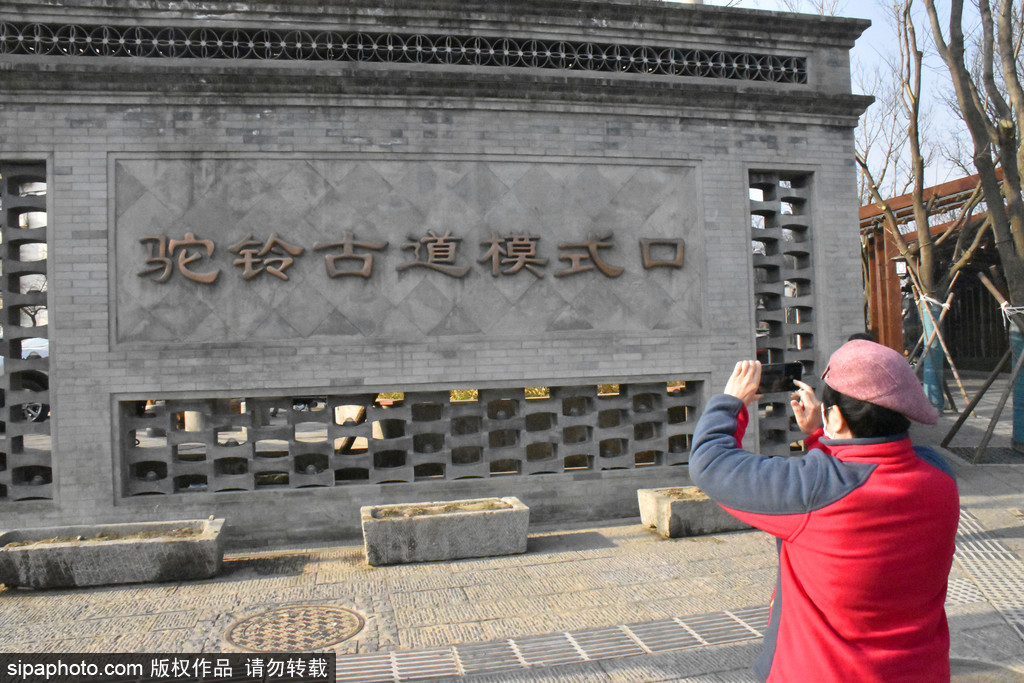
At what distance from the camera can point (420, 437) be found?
8.40 m

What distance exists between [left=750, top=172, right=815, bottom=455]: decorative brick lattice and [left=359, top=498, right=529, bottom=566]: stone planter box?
3.55 metres

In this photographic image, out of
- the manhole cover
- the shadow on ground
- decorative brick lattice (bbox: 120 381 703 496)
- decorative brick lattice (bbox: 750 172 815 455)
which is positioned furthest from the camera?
decorative brick lattice (bbox: 750 172 815 455)

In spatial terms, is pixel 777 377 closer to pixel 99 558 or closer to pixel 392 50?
pixel 99 558

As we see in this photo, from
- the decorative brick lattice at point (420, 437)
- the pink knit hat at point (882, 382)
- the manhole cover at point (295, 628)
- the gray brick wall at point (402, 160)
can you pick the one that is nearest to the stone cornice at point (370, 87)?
the gray brick wall at point (402, 160)

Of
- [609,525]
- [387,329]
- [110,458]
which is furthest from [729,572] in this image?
[110,458]

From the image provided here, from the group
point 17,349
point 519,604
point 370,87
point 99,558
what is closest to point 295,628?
point 519,604

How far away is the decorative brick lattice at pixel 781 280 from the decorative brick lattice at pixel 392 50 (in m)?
1.29

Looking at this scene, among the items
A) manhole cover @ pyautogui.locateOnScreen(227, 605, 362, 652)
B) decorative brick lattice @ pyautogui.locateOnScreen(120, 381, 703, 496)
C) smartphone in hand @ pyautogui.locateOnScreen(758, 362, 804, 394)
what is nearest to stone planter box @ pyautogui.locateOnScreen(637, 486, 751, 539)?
decorative brick lattice @ pyautogui.locateOnScreen(120, 381, 703, 496)

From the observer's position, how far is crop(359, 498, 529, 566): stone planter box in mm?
6492

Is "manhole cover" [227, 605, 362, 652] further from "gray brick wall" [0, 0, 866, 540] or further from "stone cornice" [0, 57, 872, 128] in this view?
"stone cornice" [0, 57, 872, 128]

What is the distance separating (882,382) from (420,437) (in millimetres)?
6665

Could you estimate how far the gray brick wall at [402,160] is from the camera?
729 centimetres

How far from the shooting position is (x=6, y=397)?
7.39 m

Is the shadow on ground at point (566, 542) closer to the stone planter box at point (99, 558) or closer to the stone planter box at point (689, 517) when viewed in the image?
the stone planter box at point (689, 517)
